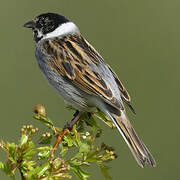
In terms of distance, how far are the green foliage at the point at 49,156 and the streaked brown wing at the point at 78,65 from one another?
0.72 metres

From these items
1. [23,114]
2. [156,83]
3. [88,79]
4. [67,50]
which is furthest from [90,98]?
[156,83]

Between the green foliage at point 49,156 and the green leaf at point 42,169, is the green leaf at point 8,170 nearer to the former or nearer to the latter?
the green foliage at point 49,156

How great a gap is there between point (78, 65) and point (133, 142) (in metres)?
0.82

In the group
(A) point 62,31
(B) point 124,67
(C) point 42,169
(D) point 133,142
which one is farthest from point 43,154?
(B) point 124,67

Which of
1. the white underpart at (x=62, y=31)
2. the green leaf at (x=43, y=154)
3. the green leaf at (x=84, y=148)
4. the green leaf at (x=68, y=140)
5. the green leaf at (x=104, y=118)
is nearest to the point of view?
the green leaf at (x=43, y=154)

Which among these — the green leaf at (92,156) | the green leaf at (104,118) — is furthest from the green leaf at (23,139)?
the green leaf at (104,118)

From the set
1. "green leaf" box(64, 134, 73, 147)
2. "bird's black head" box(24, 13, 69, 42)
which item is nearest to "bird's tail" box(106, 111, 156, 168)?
"green leaf" box(64, 134, 73, 147)

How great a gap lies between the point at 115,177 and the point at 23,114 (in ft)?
4.41

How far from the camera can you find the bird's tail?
345 cm

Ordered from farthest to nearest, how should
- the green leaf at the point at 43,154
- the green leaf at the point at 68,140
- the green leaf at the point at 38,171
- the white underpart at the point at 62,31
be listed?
the white underpart at the point at 62,31
the green leaf at the point at 68,140
the green leaf at the point at 43,154
the green leaf at the point at 38,171

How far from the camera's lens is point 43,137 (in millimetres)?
2785

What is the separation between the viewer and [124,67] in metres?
6.65

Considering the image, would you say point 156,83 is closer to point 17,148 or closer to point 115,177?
point 115,177

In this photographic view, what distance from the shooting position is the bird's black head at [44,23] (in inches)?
181
